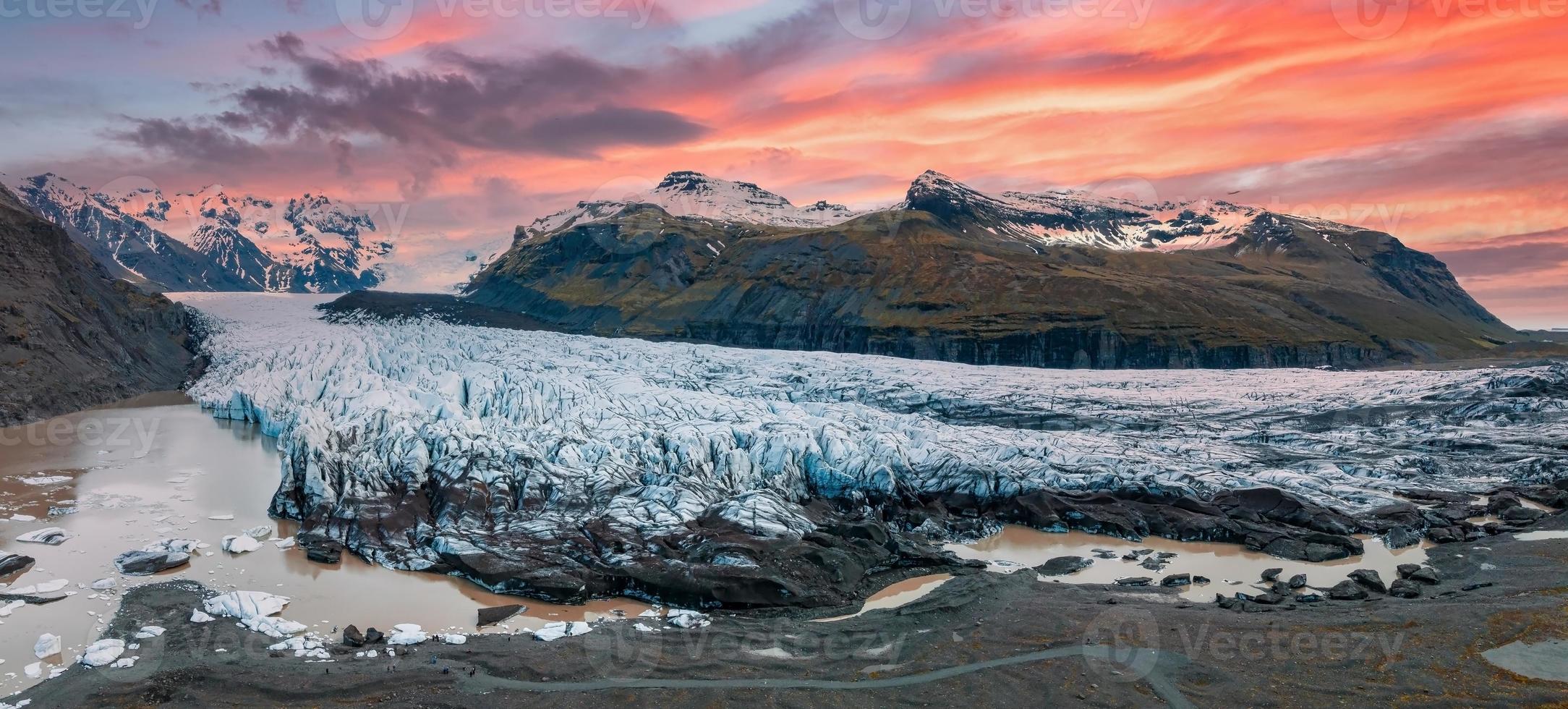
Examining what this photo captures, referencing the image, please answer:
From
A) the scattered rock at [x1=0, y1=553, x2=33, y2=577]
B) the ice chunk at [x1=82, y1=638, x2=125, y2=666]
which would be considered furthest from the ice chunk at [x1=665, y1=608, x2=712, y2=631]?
the scattered rock at [x1=0, y1=553, x2=33, y2=577]

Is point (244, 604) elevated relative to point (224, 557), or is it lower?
elevated

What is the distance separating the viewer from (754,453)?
32.5m

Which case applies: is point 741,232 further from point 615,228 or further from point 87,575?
point 87,575

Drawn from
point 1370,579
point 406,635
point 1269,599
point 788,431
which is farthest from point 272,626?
point 1370,579

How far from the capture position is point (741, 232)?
572 ft

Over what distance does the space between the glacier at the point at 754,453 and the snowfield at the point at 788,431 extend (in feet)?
0.45

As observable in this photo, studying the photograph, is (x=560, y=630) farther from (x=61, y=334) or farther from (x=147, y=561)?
(x=61, y=334)

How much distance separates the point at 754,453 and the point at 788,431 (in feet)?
6.18

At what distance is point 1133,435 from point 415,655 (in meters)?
37.1

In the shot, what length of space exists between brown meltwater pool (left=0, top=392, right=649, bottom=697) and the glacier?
1490 mm

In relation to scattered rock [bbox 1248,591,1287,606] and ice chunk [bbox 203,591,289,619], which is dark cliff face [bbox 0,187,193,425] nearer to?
ice chunk [bbox 203,591,289,619]

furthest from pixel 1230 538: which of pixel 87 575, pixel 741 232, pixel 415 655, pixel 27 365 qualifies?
pixel 741 232

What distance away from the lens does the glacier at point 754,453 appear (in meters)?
25.8

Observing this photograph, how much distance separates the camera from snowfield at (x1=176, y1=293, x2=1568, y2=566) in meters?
29.6
